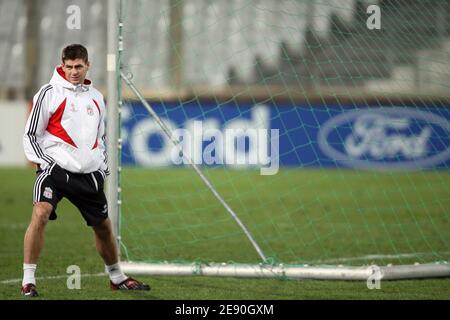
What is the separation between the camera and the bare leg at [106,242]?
6.79 meters

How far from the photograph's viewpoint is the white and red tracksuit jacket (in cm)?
653

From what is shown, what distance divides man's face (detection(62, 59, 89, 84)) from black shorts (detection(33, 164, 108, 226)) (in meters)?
0.61

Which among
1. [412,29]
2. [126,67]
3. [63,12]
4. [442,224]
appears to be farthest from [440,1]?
[63,12]

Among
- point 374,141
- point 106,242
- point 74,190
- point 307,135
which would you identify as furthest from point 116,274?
point 374,141

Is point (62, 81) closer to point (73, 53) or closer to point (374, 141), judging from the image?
point (73, 53)

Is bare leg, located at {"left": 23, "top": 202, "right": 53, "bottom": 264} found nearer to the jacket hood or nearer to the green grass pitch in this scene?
the green grass pitch

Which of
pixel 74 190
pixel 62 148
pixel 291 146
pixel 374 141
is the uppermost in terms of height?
pixel 291 146

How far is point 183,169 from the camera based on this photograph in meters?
21.2

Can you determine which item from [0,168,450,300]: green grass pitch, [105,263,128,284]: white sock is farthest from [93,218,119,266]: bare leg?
[0,168,450,300]: green grass pitch

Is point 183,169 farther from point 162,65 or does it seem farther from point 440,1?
point 440,1

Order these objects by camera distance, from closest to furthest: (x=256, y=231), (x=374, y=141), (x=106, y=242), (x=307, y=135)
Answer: (x=106, y=242) → (x=256, y=231) → (x=307, y=135) → (x=374, y=141)

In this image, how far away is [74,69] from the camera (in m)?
6.57

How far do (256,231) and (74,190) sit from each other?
4.78m

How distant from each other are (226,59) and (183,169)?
275 cm
